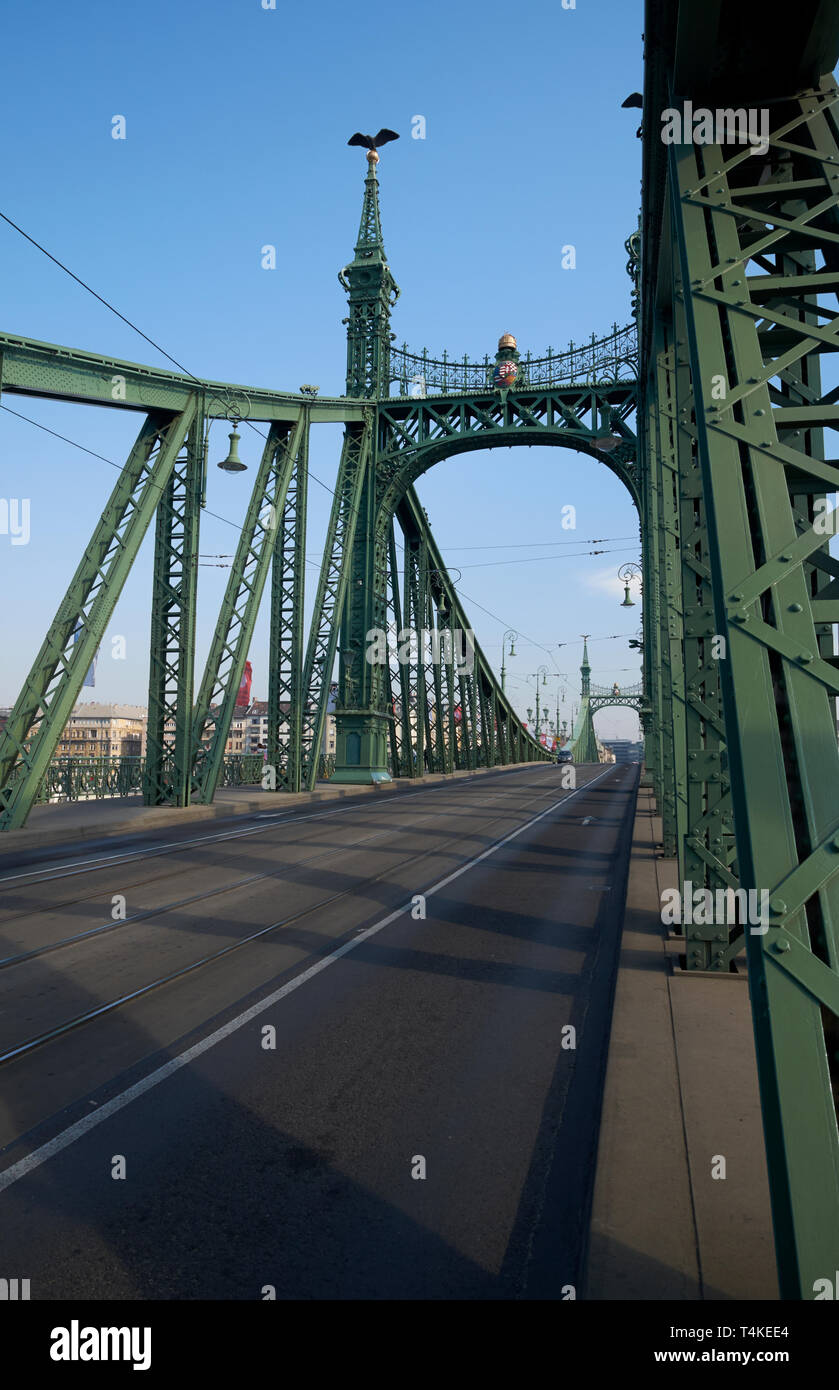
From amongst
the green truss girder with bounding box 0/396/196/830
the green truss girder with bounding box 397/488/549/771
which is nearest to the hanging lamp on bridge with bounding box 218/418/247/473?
the green truss girder with bounding box 0/396/196/830

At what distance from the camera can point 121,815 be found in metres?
17.0

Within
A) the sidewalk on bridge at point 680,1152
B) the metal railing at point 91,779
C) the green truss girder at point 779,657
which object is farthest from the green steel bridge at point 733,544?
the metal railing at point 91,779

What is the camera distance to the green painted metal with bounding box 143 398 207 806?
19016 mm

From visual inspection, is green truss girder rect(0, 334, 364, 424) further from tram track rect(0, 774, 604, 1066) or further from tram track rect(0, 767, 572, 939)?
tram track rect(0, 774, 604, 1066)

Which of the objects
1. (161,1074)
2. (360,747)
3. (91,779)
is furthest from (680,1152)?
(360,747)

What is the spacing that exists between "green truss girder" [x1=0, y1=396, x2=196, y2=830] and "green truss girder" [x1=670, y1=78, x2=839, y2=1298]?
14.0 m

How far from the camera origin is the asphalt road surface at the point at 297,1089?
2904 millimetres

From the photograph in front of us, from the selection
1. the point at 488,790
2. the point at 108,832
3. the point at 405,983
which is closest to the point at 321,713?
the point at 488,790

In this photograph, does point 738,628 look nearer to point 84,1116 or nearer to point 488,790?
point 84,1116

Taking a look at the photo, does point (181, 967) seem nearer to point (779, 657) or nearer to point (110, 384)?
point (779, 657)

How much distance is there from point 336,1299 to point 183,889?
730 cm

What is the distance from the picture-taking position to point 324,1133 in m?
3.84

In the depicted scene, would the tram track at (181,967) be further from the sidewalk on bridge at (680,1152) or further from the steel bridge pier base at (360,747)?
the steel bridge pier base at (360,747)

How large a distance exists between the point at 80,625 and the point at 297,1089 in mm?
13265
